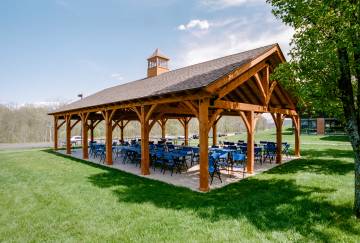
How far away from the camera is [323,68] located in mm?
5406

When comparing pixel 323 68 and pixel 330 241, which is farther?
pixel 323 68

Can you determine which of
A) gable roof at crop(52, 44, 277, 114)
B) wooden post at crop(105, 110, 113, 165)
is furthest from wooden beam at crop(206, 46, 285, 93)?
wooden post at crop(105, 110, 113, 165)

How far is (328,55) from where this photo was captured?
4.97 meters

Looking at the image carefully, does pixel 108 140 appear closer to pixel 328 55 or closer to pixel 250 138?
pixel 250 138

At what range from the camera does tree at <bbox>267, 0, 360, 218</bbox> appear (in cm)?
478

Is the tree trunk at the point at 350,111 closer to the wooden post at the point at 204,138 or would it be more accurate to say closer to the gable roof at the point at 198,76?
the gable roof at the point at 198,76

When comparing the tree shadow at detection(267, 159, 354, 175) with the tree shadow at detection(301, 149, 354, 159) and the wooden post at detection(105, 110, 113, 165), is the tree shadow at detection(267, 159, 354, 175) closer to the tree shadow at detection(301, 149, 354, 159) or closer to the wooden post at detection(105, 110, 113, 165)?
the tree shadow at detection(301, 149, 354, 159)

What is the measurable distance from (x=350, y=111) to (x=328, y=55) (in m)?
1.27

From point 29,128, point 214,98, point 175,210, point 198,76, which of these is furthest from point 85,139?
point 29,128

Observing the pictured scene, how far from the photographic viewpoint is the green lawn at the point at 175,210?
4328mm

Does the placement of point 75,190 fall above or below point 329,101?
below

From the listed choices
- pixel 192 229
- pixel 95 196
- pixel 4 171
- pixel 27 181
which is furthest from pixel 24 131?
pixel 192 229

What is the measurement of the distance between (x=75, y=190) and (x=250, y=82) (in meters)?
7.78

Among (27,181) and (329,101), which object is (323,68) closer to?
(329,101)
